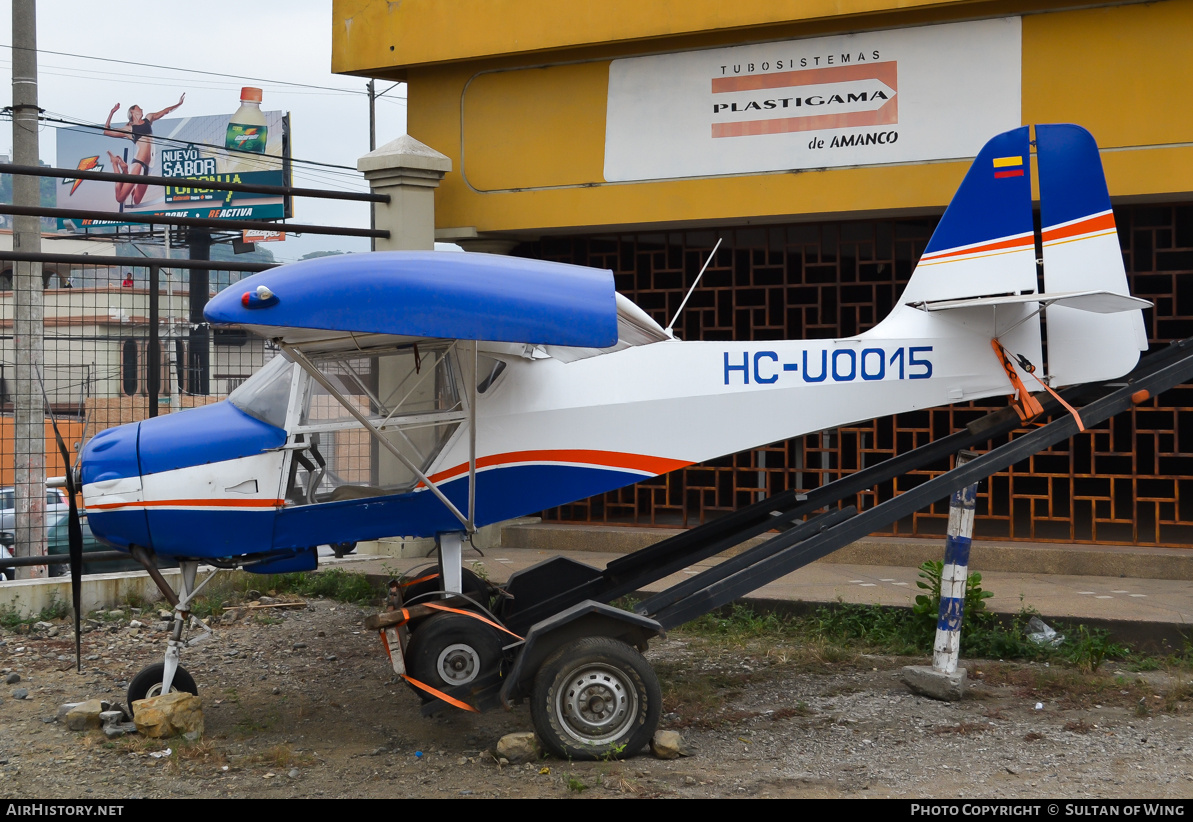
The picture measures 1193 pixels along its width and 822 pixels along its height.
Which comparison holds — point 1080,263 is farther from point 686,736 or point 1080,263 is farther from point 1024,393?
point 686,736

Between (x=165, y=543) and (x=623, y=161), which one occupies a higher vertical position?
(x=623, y=161)

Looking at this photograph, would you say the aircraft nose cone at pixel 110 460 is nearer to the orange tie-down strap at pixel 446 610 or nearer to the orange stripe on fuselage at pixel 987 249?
the orange tie-down strap at pixel 446 610

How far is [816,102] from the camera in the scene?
9.02m

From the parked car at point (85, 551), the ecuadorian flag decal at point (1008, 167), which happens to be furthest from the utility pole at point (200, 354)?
the ecuadorian flag decal at point (1008, 167)

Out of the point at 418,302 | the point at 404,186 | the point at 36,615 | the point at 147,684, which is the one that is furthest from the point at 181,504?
the point at 404,186

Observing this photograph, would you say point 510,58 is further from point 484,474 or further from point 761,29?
point 484,474

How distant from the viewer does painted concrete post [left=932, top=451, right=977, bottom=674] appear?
595 cm

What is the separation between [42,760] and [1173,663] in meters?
6.46

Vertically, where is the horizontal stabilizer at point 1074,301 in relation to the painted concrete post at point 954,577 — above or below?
above

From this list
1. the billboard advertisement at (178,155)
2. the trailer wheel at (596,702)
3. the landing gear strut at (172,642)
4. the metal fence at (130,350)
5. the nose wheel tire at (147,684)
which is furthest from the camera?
the billboard advertisement at (178,155)

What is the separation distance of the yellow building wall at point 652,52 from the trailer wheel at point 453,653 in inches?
208

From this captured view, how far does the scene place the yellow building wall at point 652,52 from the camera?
319 inches

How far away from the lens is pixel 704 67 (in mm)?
9430

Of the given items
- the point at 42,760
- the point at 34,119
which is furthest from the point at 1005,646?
the point at 34,119
